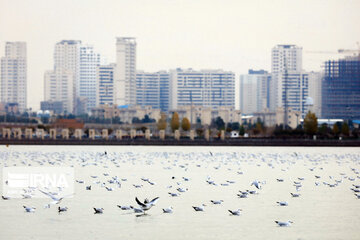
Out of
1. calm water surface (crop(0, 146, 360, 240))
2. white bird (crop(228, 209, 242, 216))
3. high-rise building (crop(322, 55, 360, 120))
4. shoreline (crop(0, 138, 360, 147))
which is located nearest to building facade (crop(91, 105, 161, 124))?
high-rise building (crop(322, 55, 360, 120))

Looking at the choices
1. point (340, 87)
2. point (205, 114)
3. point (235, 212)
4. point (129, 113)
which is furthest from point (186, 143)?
point (340, 87)

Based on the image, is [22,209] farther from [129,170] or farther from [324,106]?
[324,106]

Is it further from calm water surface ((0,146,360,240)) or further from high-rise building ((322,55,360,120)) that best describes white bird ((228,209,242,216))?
high-rise building ((322,55,360,120))

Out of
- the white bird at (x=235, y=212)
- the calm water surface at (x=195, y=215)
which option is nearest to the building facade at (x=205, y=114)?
the calm water surface at (x=195, y=215)

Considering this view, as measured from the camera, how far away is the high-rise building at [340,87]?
18125 centimetres

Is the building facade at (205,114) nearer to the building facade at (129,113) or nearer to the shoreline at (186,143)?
the building facade at (129,113)

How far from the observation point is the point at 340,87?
18525cm

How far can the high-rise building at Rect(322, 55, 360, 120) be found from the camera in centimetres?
18125

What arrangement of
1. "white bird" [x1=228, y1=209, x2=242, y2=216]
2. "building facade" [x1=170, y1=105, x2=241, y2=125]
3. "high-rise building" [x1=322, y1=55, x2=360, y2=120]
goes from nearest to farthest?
"white bird" [x1=228, y1=209, x2=242, y2=216]
"building facade" [x1=170, y1=105, x2=241, y2=125]
"high-rise building" [x1=322, y1=55, x2=360, y2=120]

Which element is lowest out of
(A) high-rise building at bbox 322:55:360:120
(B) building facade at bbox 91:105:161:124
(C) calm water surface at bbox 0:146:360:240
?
(C) calm water surface at bbox 0:146:360:240

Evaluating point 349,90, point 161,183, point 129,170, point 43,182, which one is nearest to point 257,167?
point 129,170

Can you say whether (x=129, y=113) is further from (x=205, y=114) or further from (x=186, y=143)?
(x=186, y=143)

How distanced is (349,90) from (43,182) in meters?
164

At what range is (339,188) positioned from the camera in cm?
2562
